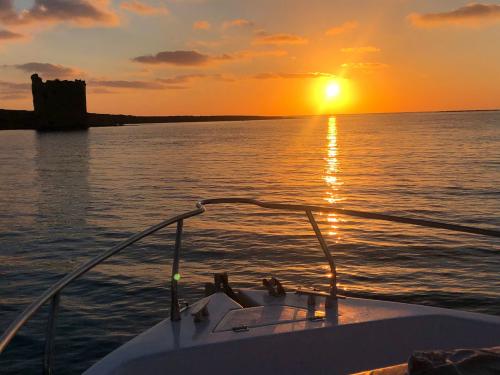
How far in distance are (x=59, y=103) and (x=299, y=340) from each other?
176m

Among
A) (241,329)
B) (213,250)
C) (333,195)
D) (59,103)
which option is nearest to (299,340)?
(241,329)

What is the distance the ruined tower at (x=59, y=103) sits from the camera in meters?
162

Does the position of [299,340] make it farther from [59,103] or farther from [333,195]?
[59,103]

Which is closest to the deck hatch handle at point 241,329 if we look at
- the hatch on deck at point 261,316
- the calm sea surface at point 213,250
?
the hatch on deck at point 261,316

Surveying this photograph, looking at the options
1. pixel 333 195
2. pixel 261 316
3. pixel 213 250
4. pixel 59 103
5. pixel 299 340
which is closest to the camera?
pixel 299 340

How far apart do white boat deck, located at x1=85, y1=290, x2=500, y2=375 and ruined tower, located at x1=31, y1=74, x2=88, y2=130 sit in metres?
169

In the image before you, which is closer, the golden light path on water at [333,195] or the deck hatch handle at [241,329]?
the deck hatch handle at [241,329]

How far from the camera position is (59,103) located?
167m

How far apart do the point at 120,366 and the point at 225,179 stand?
112 ft

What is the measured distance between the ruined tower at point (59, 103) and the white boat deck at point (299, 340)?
169378 millimetres

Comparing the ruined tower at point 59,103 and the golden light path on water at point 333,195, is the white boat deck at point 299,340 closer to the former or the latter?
the golden light path on water at point 333,195

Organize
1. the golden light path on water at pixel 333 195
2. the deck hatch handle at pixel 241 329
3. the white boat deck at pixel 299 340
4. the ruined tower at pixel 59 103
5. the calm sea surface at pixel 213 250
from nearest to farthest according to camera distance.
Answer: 1. the white boat deck at pixel 299 340
2. the deck hatch handle at pixel 241 329
3. the calm sea surface at pixel 213 250
4. the golden light path on water at pixel 333 195
5. the ruined tower at pixel 59 103

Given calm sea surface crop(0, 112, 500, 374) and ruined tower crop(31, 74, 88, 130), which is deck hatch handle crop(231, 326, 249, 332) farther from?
ruined tower crop(31, 74, 88, 130)

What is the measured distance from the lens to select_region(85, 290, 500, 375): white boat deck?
144 inches
